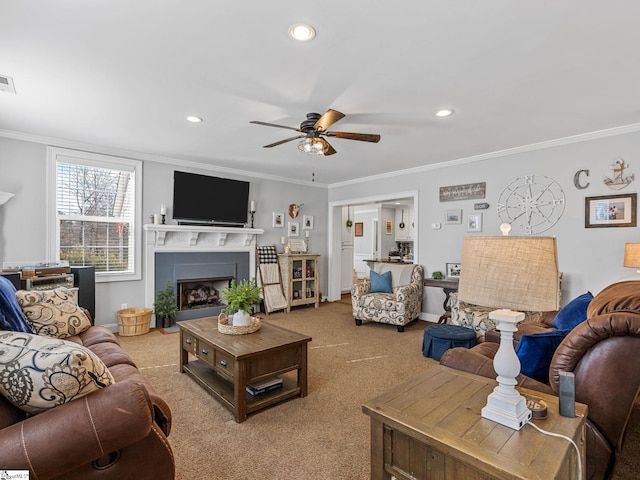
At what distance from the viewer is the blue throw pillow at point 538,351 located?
172 cm

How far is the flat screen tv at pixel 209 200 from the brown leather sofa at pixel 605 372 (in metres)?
4.67

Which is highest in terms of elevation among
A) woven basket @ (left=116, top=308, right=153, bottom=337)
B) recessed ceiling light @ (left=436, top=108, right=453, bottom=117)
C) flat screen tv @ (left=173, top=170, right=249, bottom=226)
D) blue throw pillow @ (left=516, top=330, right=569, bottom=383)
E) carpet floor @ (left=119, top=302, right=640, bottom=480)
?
recessed ceiling light @ (left=436, top=108, right=453, bottom=117)

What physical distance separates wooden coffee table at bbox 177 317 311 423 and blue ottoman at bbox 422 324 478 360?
150 centimetres

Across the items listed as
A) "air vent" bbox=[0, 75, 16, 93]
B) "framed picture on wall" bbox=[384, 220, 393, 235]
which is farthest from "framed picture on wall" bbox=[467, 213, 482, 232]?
"air vent" bbox=[0, 75, 16, 93]

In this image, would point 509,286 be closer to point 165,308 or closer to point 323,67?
point 323,67

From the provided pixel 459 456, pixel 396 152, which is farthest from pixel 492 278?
pixel 396 152

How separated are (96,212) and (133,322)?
5.02ft

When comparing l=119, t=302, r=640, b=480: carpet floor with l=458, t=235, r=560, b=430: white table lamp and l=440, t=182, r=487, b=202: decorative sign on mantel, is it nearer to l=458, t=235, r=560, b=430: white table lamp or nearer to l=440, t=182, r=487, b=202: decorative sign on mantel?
l=458, t=235, r=560, b=430: white table lamp

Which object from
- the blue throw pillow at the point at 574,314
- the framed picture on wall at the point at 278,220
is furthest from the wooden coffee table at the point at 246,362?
the framed picture on wall at the point at 278,220

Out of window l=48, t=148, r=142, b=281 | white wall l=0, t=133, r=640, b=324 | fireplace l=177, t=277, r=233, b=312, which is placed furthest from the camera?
fireplace l=177, t=277, r=233, b=312

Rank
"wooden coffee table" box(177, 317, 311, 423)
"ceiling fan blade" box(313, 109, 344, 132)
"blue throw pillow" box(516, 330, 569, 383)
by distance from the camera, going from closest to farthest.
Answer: "blue throw pillow" box(516, 330, 569, 383), "wooden coffee table" box(177, 317, 311, 423), "ceiling fan blade" box(313, 109, 344, 132)

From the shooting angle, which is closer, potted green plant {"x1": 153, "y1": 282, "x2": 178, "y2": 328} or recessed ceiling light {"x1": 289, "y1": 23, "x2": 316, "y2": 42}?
recessed ceiling light {"x1": 289, "y1": 23, "x2": 316, "y2": 42}

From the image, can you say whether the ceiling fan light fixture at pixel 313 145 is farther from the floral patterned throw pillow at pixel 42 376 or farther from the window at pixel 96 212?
the window at pixel 96 212

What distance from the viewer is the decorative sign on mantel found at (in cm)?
456
